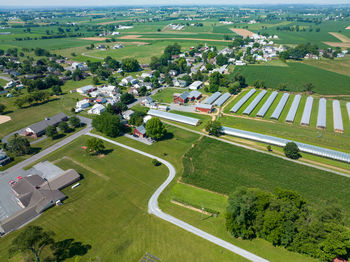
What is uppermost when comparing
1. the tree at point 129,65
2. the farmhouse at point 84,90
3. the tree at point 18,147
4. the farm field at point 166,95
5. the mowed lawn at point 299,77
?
the tree at point 129,65

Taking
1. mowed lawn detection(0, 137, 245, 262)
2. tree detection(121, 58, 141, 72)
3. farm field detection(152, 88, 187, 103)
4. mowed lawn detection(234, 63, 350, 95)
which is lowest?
mowed lawn detection(0, 137, 245, 262)

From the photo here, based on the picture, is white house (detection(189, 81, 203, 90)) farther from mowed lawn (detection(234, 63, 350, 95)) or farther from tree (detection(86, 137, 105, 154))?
tree (detection(86, 137, 105, 154))

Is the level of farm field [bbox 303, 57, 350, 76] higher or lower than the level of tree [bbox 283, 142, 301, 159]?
higher

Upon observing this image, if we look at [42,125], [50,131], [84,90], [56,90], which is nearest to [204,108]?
[50,131]

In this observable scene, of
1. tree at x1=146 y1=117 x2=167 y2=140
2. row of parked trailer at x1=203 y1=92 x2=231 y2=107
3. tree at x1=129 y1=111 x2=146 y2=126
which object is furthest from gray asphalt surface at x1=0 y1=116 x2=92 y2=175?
row of parked trailer at x1=203 y1=92 x2=231 y2=107

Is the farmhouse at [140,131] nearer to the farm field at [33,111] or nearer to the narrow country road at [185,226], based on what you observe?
the narrow country road at [185,226]

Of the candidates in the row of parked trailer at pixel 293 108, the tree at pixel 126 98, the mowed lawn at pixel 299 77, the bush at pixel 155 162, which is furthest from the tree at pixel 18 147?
the mowed lawn at pixel 299 77

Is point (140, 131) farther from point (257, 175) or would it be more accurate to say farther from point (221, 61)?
point (221, 61)
